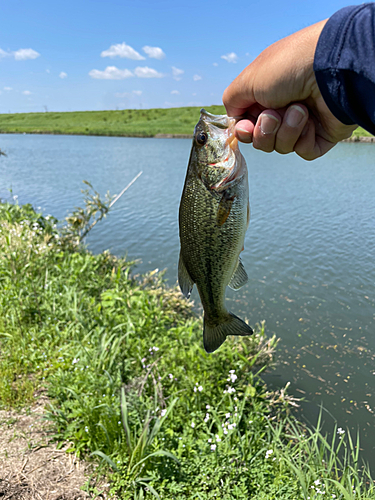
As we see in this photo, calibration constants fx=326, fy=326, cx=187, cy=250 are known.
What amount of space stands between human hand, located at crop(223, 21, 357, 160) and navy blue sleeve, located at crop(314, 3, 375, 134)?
0.11 metres

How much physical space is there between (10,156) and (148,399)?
103 ft

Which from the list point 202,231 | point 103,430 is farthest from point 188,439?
point 202,231

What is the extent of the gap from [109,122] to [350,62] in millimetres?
77567

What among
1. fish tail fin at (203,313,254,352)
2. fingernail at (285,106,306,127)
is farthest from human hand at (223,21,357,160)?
fish tail fin at (203,313,254,352)

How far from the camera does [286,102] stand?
→ 1723 mm

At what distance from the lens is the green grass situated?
2074 inches

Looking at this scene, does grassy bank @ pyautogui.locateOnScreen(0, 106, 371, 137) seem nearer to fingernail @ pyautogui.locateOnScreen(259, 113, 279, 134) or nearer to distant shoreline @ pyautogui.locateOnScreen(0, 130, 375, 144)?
distant shoreline @ pyautogui.locateOnScreen(0, 130, 375, 144)

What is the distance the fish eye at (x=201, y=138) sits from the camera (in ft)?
5.81

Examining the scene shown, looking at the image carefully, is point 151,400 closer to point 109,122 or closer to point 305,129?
point 305,129

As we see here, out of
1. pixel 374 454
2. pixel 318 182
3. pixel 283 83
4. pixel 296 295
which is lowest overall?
pixel 374 454

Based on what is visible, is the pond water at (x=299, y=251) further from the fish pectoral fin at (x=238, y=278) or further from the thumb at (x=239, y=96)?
the thumb at (x=239, y=96)

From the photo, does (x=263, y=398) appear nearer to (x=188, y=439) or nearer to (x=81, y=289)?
(x=188, y=439)

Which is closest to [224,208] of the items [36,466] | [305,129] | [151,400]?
[305,129]

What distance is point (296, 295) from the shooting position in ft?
25.9
